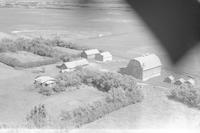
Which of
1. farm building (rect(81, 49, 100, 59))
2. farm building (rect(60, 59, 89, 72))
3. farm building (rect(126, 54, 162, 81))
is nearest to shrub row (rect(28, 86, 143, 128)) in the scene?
farm building (rect(126, 54, 162, 81))

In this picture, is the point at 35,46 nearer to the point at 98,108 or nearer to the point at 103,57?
Answer: the point at 103,57

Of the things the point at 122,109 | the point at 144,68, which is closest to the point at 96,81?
the point at 122,109

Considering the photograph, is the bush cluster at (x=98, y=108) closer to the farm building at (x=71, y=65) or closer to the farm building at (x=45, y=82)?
the farm building at (x=45, y=82)

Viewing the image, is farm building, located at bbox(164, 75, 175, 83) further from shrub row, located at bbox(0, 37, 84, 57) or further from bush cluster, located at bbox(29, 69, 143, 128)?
shrub row, located at bbox(0, 37, 84, 57)

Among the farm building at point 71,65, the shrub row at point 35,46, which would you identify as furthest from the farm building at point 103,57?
the shrub row at point 35,46

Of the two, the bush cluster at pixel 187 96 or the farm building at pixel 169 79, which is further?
the farm building at pixel 169 79

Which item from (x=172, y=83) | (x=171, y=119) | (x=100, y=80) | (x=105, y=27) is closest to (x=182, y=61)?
(x=171, y=119)
